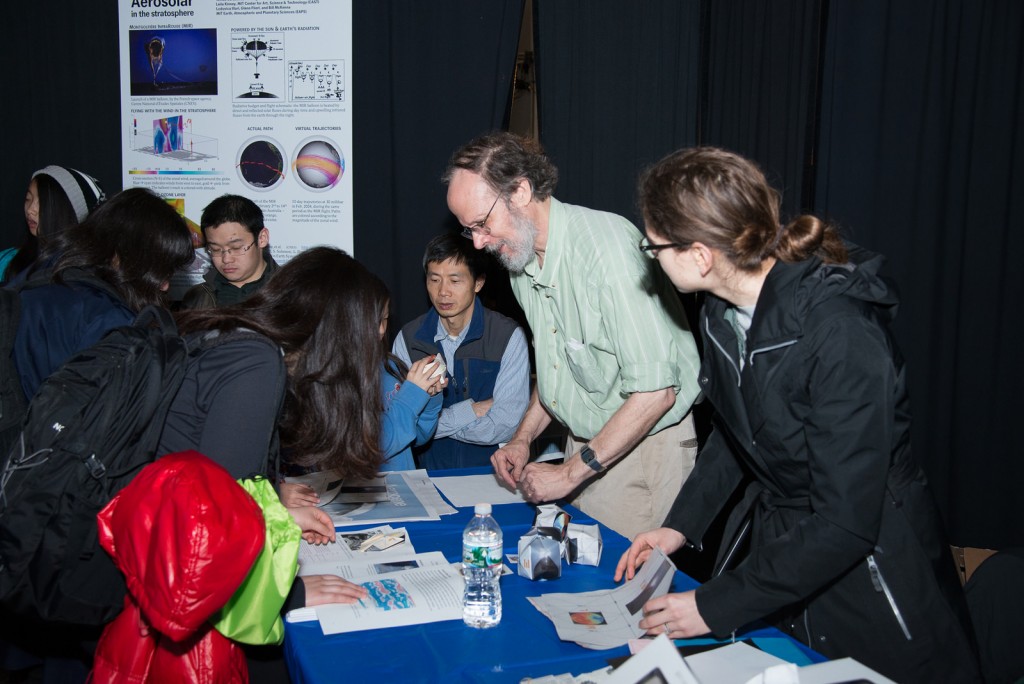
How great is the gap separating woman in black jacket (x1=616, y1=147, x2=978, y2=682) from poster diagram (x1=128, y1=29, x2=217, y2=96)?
3.17 meters

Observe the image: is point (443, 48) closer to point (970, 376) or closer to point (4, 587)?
point (970, 376)

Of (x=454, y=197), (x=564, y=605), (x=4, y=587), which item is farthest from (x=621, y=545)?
(x=4, y=587)

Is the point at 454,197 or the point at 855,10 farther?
the point at 855,10

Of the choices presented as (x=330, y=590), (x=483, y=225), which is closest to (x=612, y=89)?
(x=483, y=225)

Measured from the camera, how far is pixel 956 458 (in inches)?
139

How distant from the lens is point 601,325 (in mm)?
1986

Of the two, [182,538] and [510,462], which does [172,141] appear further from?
[182,538]

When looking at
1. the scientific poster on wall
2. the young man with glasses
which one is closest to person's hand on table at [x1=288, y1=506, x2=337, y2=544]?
the young man with glasses

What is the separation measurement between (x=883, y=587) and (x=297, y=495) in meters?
1.37

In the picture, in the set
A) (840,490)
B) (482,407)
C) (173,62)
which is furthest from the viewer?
(173,62)

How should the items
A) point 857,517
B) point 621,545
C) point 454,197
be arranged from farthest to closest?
1. point 454,197
2. point 621,545
3. point 857,517

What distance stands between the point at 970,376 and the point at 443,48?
2900mm

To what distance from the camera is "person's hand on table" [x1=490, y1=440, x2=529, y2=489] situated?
6.90ft

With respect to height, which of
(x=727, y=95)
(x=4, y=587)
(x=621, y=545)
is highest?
(x=727, y=95)
